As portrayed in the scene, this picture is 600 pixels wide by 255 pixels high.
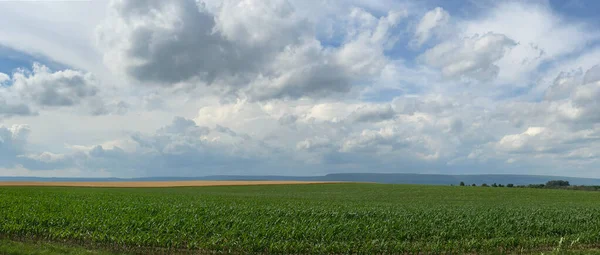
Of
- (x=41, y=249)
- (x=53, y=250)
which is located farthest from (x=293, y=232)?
(x=41, y=249)

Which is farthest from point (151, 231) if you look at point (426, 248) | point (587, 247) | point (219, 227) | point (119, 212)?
point (587, 247)

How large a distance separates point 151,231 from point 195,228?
7.12 feet

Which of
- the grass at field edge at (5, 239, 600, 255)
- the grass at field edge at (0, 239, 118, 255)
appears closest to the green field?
the grass at field edge at (5, 239, 600, 255)

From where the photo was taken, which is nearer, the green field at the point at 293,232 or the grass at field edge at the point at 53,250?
the grass at field edge at the point at 53,250

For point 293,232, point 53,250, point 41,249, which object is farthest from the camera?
point 293,232

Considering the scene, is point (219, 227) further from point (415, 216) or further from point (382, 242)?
point (415, 216)

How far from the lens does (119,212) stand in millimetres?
28875

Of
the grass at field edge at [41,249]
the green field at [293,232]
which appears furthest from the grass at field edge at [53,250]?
the green field at [293,232]

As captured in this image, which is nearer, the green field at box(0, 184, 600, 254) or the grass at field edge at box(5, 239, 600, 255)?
the grass at field edge at box(5, 239, 600, 255)

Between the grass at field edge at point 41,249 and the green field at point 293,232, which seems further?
the green field at point 293,232

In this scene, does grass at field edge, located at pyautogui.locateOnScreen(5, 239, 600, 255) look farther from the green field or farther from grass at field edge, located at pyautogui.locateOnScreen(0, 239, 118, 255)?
the green field

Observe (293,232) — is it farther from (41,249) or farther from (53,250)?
(41,249)

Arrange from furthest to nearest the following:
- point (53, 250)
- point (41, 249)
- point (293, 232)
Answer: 1. point (293, 232)
2. point (41, 249)
3. point (53, 250)

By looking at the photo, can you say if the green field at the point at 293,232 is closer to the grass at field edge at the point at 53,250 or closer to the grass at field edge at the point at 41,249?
the grass at field edge at the point at 53,250
